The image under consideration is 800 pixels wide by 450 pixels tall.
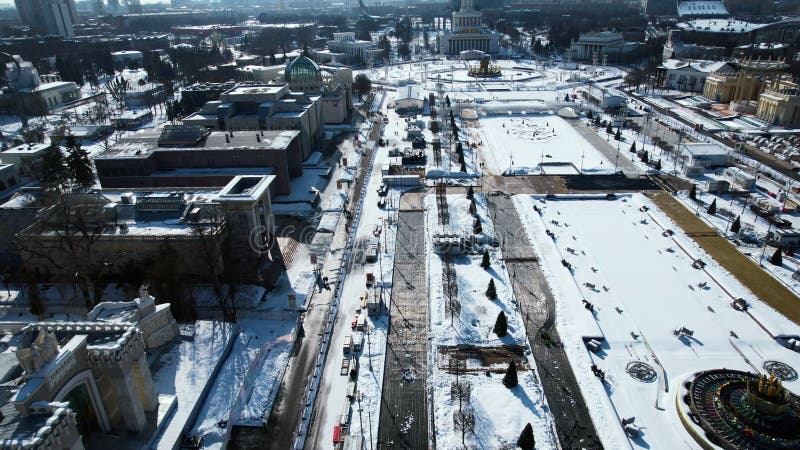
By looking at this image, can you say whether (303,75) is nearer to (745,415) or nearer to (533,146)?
(533,146)

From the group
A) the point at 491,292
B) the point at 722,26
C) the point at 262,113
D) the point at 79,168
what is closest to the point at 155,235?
the point at 79,168

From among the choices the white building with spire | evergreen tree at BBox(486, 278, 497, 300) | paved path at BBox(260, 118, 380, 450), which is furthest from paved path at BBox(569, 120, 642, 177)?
the white building with spire

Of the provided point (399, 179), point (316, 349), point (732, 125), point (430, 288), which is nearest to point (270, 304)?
point (316, 349)

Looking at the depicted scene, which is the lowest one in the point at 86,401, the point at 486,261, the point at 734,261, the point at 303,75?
the point at 734,261

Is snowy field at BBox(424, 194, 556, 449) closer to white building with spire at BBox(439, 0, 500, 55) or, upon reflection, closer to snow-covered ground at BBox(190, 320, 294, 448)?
snow-covered ground at BBox(190, 320, 294, 448)

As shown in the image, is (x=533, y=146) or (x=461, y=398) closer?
(x=461, y=398)
